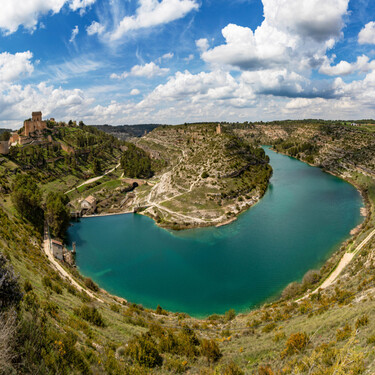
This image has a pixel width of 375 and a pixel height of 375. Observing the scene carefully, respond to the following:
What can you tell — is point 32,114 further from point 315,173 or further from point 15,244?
point 315,173

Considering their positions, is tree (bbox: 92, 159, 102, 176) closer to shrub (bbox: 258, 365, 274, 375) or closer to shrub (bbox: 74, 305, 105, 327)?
shrub (bbox: 74, 305, 105, 327)

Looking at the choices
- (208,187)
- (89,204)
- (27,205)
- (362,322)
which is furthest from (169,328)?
(89,204)

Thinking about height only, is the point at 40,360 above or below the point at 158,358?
above

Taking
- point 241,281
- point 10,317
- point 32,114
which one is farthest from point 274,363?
point 32,114

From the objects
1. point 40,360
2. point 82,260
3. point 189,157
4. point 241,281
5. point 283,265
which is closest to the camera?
point 40,360

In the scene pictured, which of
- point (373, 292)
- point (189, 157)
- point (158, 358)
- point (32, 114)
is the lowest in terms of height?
point (158, 358)

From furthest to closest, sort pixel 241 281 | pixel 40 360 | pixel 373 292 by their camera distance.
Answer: pixel 241 281 < pixel 373 292 < pixel 40 360
